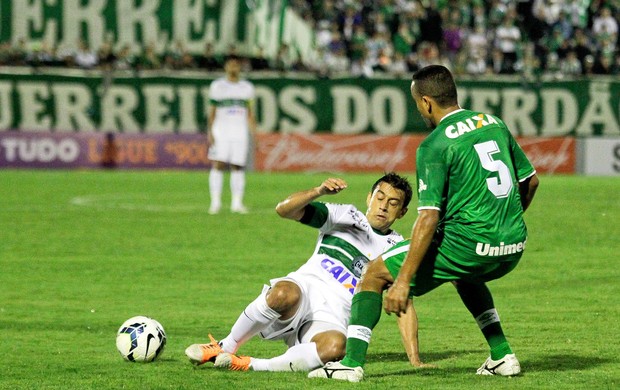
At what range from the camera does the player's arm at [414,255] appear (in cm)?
625

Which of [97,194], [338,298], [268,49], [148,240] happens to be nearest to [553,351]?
[338,298]

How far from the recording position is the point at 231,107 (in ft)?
62.7

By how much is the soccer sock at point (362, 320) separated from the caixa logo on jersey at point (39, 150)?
22.9 m

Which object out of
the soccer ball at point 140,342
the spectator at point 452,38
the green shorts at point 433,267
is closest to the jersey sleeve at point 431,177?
the green shorts at point 433,267

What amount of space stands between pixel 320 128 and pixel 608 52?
767 cm

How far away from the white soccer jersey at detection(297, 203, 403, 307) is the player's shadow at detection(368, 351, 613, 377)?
62 cm

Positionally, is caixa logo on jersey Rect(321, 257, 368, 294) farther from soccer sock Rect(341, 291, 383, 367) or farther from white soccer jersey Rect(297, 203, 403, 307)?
soccer sock Rect(341, 291, 383, 367)

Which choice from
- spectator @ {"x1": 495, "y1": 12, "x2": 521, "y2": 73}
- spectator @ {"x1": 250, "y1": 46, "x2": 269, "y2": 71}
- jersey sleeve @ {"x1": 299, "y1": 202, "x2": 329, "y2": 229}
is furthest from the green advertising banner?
jersey sleeve @ {"x1": 299, "y1": 202, "x2": 329, "y2": 229}

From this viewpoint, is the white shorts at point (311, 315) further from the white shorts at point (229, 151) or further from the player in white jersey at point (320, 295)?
the white shorts at point (229, 151)

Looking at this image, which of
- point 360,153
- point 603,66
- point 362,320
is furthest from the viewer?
point 603,66

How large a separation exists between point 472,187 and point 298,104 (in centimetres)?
2268

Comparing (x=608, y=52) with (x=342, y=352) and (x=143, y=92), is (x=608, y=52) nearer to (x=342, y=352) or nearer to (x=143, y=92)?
(x=143, y=92)

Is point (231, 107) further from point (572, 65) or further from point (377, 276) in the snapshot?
point (572, 65)

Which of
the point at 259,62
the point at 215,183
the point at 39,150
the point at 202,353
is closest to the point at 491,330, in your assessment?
the point at 202,353
